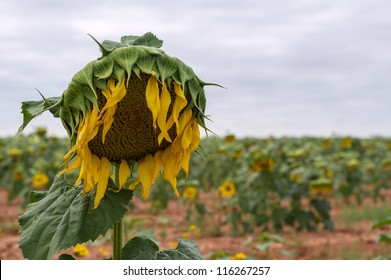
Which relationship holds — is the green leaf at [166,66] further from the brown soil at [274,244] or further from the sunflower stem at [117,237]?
the brown soil at [274,244]

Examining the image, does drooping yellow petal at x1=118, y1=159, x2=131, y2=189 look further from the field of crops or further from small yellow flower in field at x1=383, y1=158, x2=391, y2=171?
small yellow flower in field at x1=383, y1=158, x2=391, y2=171

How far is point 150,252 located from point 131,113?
1.26 feet

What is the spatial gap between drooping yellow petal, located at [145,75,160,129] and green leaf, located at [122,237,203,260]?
35 cm

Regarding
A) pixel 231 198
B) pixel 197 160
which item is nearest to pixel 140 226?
pixel 231 198

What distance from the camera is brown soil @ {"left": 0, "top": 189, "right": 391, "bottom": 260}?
466cm

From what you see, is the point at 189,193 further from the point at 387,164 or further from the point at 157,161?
the point at 387,164

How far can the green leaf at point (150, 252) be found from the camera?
144cm

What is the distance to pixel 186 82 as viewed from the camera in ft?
4.35

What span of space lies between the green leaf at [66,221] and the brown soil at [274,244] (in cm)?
233

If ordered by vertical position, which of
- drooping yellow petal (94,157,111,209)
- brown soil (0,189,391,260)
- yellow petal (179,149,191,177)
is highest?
yellow petal (179,149,191,177)

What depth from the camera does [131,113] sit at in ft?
4.43

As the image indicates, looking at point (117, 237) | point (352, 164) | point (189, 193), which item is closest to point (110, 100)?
point (117, 237)

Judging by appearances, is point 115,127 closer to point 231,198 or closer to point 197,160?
point 231,198

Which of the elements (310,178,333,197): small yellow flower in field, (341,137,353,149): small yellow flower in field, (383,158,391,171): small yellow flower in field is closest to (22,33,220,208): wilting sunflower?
(310,178,333,197): small yellow flower in field
